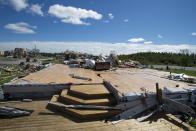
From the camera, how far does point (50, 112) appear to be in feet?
13.4

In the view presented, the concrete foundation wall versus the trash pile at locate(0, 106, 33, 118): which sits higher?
the concrete foundation wall

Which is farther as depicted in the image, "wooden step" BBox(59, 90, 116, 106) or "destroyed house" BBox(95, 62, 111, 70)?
"destroyed house" BBox(95, 62, 111, 70)

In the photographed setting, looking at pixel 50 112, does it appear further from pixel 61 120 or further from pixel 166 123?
pixel 166 123

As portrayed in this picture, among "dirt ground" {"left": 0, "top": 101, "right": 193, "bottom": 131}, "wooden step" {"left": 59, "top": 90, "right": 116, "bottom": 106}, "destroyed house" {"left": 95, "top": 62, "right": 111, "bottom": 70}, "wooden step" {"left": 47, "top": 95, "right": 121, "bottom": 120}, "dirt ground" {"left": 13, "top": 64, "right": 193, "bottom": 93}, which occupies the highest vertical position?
"destroyed house" {"left": 95, "top": 62, "right": 111, "bottom": 70}

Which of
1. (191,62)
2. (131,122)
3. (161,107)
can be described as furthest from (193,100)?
(191,62)

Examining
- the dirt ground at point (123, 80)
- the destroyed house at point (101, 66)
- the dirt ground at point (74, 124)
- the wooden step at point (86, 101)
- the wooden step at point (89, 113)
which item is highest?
the destroyed house at point (101, 66)

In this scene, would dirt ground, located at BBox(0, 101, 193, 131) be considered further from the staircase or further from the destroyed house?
the destroyed house

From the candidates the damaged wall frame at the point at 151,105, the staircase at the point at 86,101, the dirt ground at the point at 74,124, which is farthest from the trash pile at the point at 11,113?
the damaged wall frame at the point at 151,105

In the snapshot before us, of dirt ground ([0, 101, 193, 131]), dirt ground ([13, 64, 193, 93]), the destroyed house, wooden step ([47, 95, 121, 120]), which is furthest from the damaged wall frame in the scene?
the destroyed house

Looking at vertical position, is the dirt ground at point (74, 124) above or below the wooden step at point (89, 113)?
below

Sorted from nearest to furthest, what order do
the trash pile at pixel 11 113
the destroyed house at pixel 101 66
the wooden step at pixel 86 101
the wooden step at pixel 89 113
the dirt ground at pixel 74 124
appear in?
the dirt ground at pixel 74 124 < the wooden step at pixel 89 113 < the trash pile at pixel 11 113 < the wooden step at pixel 86 101 < the destroyed house at pixel 101 66

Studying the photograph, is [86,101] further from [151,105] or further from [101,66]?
[101,66]

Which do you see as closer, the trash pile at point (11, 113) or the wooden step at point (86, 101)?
the trash pile at point (11, 113)

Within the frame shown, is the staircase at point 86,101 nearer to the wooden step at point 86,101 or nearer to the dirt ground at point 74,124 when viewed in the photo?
the wooden step at point 86,101
